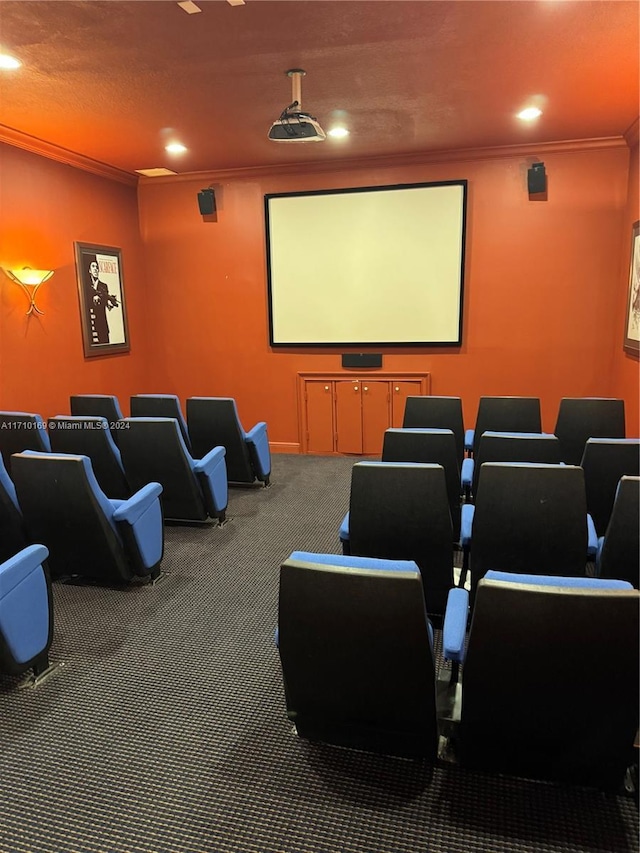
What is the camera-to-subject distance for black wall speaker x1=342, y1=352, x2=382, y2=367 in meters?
6.48

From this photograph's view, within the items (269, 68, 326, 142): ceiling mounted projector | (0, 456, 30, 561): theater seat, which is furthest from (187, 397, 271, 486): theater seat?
(269, 68, 326, 142): ceiling mounted projector

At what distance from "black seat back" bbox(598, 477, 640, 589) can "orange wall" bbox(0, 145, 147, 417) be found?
502 centimetres

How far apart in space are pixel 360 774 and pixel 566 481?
1.45m

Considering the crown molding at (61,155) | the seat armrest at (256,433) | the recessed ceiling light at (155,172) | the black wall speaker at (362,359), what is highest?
the recessed ceiling light at (155,172)

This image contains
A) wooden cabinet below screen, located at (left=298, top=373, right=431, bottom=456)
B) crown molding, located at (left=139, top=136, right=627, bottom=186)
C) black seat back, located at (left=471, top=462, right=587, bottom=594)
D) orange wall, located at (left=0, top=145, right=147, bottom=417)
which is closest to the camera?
black seat back, located at (left=471, top=462, right=587, bottom=594)

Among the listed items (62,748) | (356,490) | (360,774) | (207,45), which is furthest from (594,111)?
(62,748)

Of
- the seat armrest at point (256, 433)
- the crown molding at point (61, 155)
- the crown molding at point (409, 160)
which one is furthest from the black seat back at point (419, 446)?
the crown molding at point (61, 155)

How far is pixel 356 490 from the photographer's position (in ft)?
8.37

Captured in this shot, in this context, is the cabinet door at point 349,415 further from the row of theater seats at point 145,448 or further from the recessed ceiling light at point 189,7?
the recessed ceiling light at point 189,7

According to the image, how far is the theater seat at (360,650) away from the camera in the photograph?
1.68m

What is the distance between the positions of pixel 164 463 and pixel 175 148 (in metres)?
3.35

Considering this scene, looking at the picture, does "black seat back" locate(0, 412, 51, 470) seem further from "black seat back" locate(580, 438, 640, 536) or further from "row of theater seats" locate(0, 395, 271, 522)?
"black seat back" locate(580, 438, 640, 536)

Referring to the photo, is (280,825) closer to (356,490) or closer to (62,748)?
(62,748)

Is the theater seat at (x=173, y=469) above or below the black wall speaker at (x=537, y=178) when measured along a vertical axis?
below
